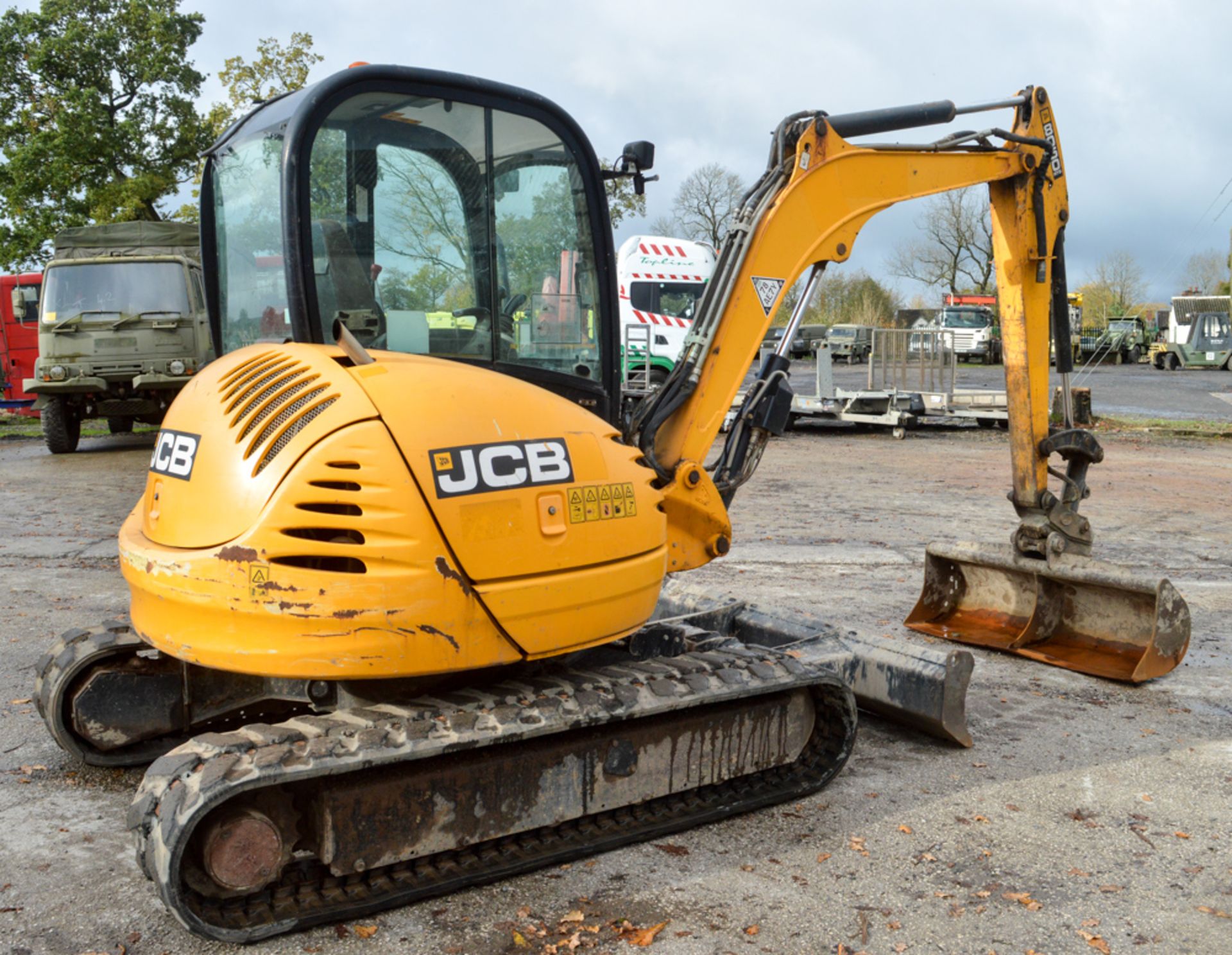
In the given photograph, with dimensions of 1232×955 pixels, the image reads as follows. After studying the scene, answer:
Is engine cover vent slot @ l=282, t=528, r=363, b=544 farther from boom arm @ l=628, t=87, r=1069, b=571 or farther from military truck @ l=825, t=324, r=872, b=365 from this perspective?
military truck @ l=825, t=324, r=872, b=365

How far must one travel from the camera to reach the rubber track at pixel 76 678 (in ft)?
14.3

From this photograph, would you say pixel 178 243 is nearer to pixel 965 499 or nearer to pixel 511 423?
pixel 965 499

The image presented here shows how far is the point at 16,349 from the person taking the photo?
2258 cm

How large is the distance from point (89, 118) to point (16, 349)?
6.90 meters

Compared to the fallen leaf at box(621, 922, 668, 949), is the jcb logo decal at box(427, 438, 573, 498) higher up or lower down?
higher up

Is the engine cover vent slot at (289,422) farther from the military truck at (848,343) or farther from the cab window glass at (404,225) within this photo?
the military truck at (848,343)

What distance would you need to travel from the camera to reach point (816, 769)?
445 centimetres

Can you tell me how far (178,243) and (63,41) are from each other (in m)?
12.8

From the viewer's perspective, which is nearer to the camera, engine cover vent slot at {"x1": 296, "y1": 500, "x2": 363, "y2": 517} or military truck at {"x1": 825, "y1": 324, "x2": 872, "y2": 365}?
engine cover vent slot at {"x1": 296, "y1": 500, "x2": 363, "y2": 517}

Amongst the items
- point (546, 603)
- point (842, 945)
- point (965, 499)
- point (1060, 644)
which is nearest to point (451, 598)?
point (546, 603)

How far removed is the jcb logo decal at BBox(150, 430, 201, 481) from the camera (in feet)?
11.9

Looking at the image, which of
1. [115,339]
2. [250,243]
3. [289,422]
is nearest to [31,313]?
[115,339]

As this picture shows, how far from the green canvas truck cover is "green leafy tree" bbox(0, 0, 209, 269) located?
939 cm

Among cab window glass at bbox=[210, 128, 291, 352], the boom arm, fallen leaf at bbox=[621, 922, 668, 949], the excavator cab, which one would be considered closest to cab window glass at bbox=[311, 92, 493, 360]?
the excavator cab
